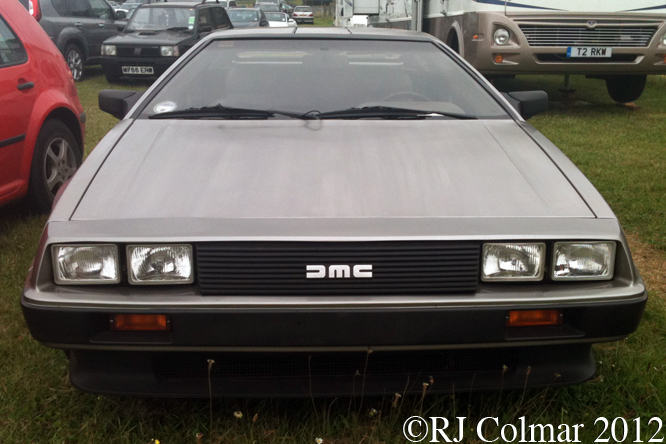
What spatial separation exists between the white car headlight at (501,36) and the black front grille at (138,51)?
6.04 metres

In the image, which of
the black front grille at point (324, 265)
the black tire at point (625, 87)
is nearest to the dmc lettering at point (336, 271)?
the black front grille at point (324, 265)

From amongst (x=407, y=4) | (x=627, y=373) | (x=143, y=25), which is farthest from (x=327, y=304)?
(x=143, y=25)

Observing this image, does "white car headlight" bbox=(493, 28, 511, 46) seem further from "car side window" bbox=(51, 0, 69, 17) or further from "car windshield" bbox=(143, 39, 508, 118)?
"car side window" bbox=(51, 0, 69, 17)

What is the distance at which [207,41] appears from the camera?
136 inches

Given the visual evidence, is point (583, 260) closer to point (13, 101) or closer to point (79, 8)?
point (13, 101)

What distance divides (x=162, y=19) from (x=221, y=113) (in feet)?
35.3

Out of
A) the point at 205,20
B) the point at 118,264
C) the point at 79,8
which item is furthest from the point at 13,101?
the point at 79,8

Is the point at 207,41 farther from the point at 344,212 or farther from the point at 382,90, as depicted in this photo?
the point at 344,212

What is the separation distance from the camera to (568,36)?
823cm

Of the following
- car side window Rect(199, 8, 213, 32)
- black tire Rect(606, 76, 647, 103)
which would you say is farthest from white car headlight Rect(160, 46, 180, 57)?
black tire Rect(606, 76, 647, 103)

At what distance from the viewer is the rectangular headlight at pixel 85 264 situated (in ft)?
6.59

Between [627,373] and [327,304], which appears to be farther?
[627,373]

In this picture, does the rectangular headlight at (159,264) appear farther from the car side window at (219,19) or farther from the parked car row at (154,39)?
the car side window at (219,19)

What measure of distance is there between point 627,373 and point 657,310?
760mm
